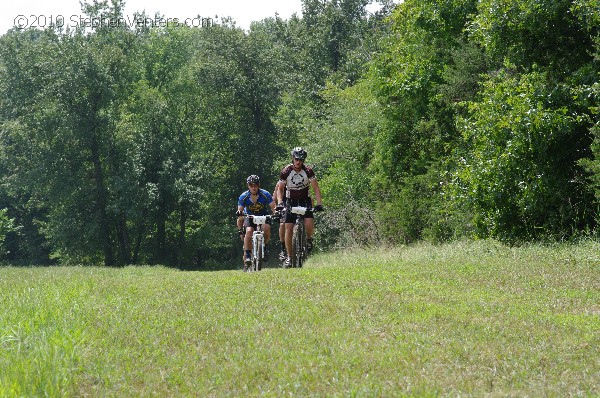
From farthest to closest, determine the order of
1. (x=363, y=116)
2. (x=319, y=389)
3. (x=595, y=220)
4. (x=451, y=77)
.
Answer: (x=363, y=116), (x=451, y=77), (x=595, y=220), (x=319, y=389)

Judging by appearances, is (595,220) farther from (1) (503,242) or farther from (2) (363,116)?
(2) (363,116)

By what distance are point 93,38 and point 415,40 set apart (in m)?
28.0

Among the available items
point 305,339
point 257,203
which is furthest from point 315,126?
point 305,339

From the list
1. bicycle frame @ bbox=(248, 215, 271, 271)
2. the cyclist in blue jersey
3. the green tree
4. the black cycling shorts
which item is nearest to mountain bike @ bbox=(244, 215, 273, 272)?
bicycle frame @ bbox=(248, 215, 271, 271)

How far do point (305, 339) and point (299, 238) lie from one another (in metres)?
8.70

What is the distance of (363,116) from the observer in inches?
1612

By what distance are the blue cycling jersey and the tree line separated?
5.73 m

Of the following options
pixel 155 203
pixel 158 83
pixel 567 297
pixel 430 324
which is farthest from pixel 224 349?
pixel 158 83

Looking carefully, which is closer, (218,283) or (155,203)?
(218,283)

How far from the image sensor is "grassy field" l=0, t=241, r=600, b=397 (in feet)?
17.4

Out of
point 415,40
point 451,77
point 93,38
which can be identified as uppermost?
point 93,38

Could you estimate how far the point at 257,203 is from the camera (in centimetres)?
1647

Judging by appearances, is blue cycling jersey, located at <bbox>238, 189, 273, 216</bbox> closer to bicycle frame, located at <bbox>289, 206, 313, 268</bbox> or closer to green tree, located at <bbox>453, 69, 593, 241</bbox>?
bicycle frame, located at <bbox>289, 206, 313, 268</bbox>

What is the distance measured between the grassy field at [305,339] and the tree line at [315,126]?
8.01m
